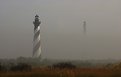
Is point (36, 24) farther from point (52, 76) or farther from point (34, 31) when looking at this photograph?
point (52, 76)

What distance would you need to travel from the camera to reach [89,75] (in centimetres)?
2588

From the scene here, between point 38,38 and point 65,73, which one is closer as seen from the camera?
point 65,73

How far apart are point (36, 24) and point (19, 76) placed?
35748 mm

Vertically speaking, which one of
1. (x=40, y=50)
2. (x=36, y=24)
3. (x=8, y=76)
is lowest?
(x=8, y=76)

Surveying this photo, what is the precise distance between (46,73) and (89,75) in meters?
3.31

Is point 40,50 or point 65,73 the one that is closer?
point 65,73

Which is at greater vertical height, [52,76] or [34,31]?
[34,31]

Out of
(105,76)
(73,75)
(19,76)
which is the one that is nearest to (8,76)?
(19,76)

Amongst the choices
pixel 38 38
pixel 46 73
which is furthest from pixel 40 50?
pixel 46 73

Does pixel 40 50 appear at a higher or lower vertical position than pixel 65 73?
higher

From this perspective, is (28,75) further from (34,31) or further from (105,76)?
(34,31)

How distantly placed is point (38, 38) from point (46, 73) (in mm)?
35045

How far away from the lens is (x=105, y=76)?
2609 centimetres

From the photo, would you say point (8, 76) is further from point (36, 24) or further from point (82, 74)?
point (36, 24)
